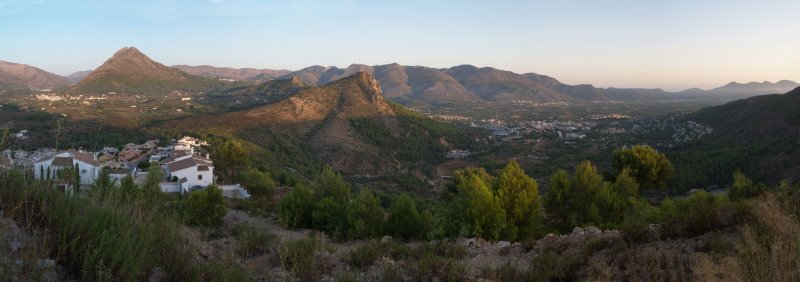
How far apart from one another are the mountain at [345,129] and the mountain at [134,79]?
88.5 metres

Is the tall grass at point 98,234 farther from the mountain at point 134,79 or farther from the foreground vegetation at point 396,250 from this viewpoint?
the mountain at point 134,79

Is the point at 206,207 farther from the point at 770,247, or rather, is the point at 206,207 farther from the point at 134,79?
the point at 134,79

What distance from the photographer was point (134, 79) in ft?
507

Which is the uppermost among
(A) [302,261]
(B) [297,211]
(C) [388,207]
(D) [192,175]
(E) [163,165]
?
(A) [302,261]

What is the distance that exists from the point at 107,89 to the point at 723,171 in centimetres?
15843

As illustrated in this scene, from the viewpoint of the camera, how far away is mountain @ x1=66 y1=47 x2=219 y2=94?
142 meters

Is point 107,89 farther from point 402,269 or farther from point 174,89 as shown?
point 402,269

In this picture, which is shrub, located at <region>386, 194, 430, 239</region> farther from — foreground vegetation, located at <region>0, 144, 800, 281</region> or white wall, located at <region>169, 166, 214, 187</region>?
white wall, located at <region>169, 166, 214, 187</region>

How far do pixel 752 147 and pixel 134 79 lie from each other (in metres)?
170

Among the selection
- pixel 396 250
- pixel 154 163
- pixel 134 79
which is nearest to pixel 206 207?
pixel 396 250

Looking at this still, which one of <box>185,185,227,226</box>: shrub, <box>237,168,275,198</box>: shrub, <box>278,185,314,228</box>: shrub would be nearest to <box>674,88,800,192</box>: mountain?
<box>278,185,314,228</box>: shrub

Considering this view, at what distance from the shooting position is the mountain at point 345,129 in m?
61.5

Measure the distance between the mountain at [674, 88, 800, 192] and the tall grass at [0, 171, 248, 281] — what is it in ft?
126

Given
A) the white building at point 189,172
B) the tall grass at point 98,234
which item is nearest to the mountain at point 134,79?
the white building at point 189,172
